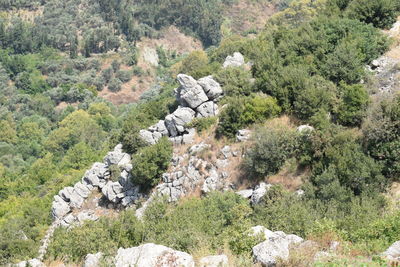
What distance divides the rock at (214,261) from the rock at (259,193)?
30.3ft

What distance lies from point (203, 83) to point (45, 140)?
56.0m

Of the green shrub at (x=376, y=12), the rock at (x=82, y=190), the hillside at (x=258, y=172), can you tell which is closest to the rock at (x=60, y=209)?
the hillside at (x=258, y=172)

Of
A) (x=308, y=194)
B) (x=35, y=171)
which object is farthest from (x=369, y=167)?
(x=35, y=171)

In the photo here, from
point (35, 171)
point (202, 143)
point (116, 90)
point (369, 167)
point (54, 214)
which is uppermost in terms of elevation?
point (369, 167)

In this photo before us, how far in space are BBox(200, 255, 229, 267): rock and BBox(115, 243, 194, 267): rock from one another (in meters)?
0.30

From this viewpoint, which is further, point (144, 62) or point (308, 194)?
point (144, 62)

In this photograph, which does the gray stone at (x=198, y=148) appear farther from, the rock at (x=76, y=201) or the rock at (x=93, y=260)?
the rock at (x=93, y=260)

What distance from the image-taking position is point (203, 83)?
1089 inches

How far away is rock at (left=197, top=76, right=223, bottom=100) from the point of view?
27469mm

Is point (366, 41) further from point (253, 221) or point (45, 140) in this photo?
point (45, 140)

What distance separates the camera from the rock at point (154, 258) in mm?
9633

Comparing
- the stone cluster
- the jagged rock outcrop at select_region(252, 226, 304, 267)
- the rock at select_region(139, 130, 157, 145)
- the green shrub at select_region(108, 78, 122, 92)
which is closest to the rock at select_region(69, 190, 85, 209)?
the stone cluster

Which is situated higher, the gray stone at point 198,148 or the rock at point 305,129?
the rock at point 305,129

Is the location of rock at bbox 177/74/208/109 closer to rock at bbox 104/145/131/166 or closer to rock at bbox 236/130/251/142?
rock at bbox 236/130/251/142
